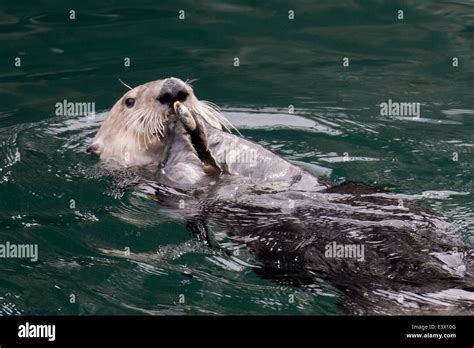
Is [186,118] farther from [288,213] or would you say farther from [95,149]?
[95,149]

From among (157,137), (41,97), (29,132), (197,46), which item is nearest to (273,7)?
(197,46)

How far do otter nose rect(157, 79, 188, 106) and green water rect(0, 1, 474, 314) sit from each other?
2.40ft

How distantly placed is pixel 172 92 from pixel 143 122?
362 millimetres

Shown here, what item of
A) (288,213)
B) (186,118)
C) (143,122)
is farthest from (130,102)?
(288,213)

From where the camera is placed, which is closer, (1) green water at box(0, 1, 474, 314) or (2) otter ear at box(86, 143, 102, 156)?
(1) green water at box(0, 1, 474, 314)

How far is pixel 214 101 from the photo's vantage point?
9180mm

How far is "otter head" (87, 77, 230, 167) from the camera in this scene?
22.2 ft

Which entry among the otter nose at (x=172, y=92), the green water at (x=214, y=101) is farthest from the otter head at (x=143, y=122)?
the green water at (x=214, y=101)

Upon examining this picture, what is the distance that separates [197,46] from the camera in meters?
10.6

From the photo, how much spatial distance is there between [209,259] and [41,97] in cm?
414

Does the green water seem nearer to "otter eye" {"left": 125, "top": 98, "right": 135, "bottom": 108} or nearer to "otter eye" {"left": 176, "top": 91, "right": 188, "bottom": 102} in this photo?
"otter eye" {"left": 125, "top": 98, "right": 135, "bottom": 108}

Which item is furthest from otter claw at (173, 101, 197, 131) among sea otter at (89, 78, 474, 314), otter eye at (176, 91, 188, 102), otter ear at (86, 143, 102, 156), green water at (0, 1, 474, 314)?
otter ear at (86, 143, 102, 156)

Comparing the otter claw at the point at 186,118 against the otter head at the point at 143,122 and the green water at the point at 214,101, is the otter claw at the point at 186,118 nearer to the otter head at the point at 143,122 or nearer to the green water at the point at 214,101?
the otter head at the point at 143,122

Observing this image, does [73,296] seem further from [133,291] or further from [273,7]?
[273,7]
